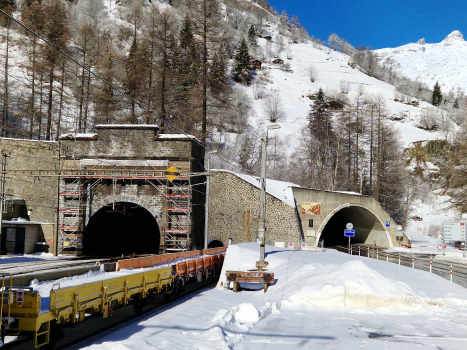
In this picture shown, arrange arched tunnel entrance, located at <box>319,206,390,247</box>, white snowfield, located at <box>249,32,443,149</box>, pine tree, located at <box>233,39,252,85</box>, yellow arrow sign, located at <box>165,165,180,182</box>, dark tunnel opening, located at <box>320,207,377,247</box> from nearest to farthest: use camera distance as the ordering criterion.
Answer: yellow arrow sign, located at <box>165,165,180,182</box> → arched tunnel entrance, located at <box>319,206,390,247</box> → dark tunnel opening, located at <box>320,207,377,247</box> → white snowfield, located at <box>249,32,443,149</box> → pine tree, located at <box>233,39,252,85</box>

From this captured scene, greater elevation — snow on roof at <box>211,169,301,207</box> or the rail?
snow on roof at <box>211,169,301,207</box>

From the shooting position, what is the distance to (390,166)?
6134cm

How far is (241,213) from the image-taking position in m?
33.7

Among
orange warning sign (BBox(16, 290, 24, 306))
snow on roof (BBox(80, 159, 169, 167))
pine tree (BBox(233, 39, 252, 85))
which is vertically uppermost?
pine tree (BBox(233, 39, 252, 85))

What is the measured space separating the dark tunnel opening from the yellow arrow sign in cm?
2025

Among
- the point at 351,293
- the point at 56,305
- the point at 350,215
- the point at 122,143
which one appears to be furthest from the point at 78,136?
the point at 350,215

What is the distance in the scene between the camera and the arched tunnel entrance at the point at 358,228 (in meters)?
43.8

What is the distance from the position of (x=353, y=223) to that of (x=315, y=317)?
38905 millimetres

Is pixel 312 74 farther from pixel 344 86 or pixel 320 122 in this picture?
pixel 320 122

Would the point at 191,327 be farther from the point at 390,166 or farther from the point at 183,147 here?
the point at 390,166

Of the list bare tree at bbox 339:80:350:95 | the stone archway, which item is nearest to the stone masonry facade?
the stone archway

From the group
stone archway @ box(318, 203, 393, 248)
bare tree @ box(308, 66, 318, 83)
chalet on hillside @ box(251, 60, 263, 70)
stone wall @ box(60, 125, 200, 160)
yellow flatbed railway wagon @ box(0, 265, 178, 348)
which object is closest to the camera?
yellow flatbed railway wagon @ box(0, 265, 178, 348)

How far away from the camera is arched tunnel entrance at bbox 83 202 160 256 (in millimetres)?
31781

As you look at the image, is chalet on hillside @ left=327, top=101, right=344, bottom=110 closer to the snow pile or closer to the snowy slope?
the snowy slope
